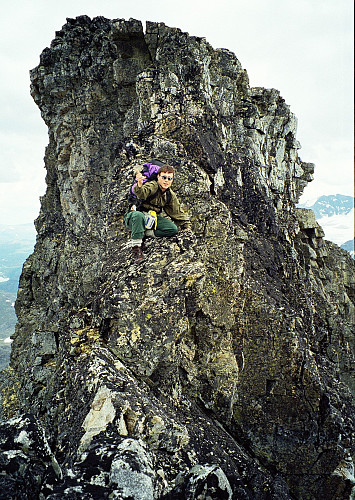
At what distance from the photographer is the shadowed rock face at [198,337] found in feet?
31.9

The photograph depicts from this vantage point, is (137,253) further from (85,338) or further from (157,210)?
(85,338)

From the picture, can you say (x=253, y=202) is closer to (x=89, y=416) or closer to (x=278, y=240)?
(x=278, y=240)

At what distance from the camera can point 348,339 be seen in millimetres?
45094

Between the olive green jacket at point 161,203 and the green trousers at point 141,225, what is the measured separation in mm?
456

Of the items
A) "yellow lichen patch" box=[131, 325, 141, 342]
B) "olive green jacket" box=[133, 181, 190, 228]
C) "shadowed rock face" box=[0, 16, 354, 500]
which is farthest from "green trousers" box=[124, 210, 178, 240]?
"yellow lichen patch" box=[131, 325, 141, 342]

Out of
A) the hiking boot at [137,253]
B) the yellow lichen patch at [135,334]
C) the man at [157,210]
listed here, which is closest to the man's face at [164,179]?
the man at [157,210]

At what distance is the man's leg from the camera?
13.9 meters

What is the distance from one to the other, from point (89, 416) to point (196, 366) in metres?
5.49

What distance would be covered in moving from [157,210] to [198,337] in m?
5.65

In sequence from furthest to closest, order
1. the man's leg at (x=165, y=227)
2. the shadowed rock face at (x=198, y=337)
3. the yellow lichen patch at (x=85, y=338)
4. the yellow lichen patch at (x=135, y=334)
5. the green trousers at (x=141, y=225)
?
the man's leg at (x=165, y=227) → the green trousers at (x=141, y=225) → the yellow lichen patch at (x=85, y=338) → the yellow lichen patch at (x=135, y=334) → the shadowed rock face at (x=198, y=337)

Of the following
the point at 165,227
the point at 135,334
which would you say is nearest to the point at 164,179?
the point at 165,227

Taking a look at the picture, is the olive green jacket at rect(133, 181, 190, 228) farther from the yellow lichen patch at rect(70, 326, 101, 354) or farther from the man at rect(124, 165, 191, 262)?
the yellow lichen patch at rect(70, 326, 101, 354)

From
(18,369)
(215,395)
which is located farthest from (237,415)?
(18,369)

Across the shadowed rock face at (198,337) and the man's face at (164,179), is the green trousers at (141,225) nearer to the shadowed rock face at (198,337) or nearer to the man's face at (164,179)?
the shadowed rock face at (198,337)
